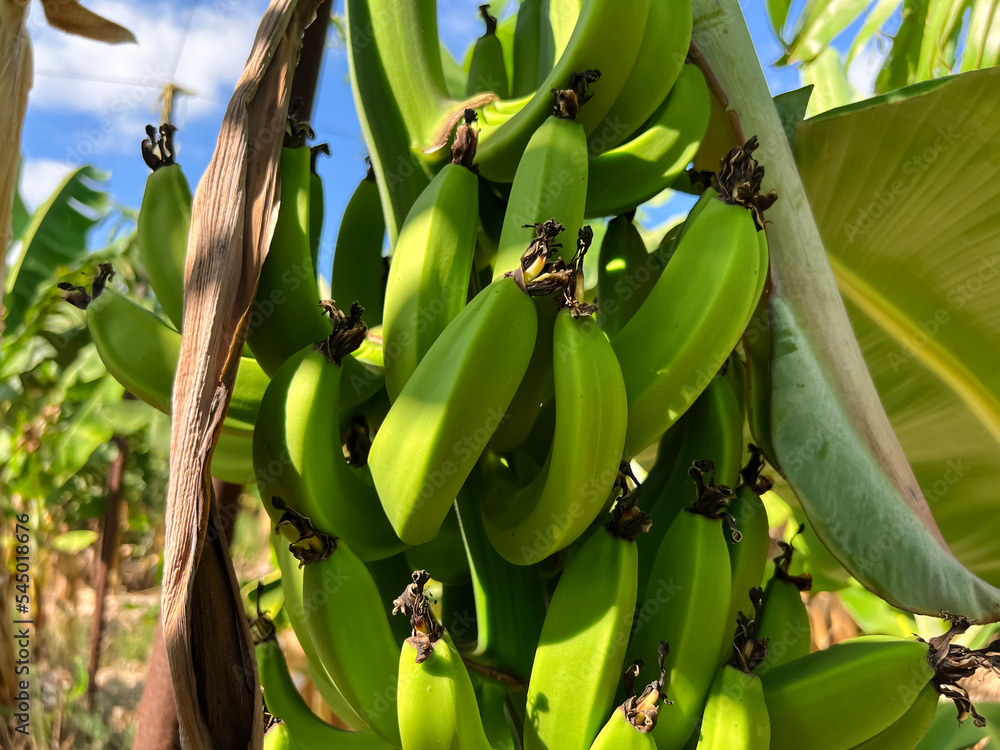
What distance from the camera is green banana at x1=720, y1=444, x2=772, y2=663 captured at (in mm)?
689

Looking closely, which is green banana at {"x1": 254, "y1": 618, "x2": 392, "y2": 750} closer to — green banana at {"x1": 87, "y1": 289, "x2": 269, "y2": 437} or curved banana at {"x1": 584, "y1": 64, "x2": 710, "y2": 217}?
green banana at {"x1": 87, "y1": 289, "x2": 269, "y2": 437}

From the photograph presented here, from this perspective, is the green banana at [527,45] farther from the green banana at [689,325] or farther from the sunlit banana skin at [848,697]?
the sunlit banana skin at [848,697]

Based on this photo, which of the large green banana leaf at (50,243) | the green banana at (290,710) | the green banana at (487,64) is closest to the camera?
the green banana at (290,710)

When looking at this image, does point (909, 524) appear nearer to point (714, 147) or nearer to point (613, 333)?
point (613, 333)

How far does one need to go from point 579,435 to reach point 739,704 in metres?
0.24

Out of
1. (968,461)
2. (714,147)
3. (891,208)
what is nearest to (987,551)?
(968,461)

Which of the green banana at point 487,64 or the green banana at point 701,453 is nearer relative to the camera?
the green banana at point 701,453

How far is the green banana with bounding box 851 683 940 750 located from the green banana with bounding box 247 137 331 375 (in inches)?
24.0

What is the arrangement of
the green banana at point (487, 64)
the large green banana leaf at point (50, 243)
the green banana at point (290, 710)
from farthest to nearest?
the large green banana leaf at point (50, 243), the green banana at point (487, 64), the green banana at point (290, 710)

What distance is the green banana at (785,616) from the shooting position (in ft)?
2.35

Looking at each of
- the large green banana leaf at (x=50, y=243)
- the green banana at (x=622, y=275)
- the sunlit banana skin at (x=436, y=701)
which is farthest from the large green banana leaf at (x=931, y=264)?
the large green banana leaf at (x=50, y=243)

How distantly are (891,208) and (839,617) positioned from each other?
1.77m

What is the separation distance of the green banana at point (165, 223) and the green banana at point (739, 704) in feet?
1.87

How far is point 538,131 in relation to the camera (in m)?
0.60
